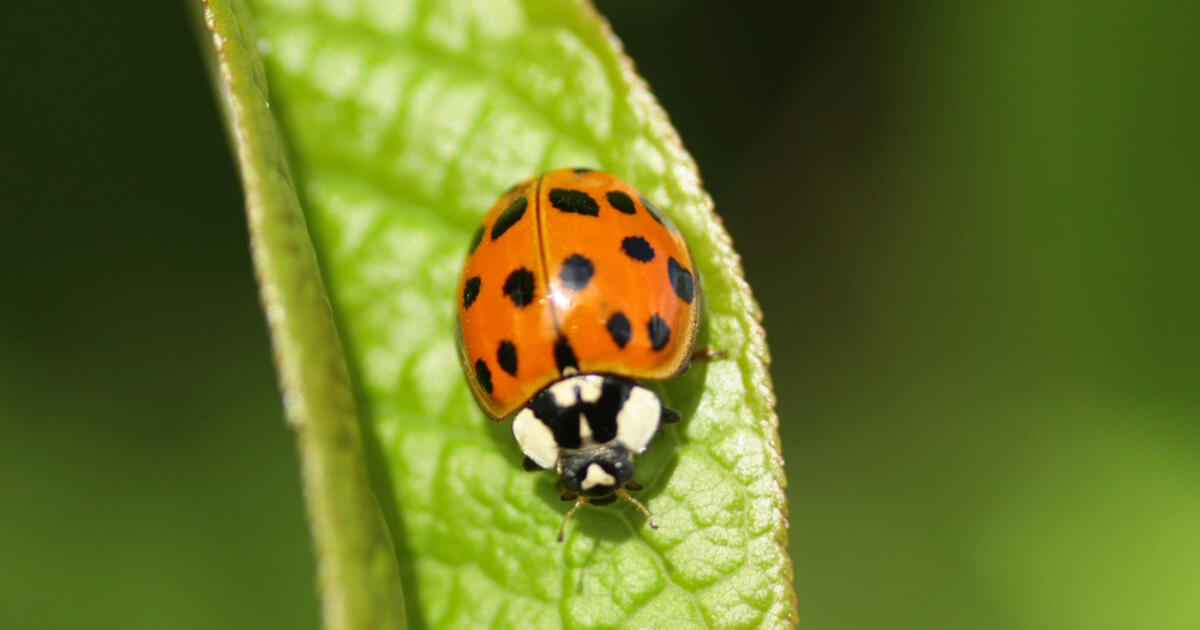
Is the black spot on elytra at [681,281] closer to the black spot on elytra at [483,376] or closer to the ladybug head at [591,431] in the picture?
the ladybug head at [591,431]

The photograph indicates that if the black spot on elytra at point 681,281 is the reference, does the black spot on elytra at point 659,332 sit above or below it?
below

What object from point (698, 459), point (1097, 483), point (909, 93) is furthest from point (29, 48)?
point (1097, 483)

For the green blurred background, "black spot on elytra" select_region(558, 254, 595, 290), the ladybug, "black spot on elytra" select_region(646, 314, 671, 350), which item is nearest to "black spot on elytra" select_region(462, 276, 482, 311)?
the ladybug

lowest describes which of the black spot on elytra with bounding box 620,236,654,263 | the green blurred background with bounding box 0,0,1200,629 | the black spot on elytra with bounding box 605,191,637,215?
the green blurred background with bounding box 0,0,1200,629

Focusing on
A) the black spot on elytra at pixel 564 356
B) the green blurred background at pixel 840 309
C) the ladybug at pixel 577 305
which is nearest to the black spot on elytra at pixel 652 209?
the ladybug at pixel 577 305

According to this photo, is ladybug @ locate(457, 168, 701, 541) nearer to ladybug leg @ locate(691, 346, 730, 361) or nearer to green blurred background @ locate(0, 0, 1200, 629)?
ladybug leg @ locate(691, 346, 730, 361)
